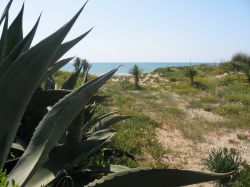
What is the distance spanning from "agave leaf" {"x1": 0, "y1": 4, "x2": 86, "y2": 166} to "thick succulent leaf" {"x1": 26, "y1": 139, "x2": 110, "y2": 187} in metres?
0.34

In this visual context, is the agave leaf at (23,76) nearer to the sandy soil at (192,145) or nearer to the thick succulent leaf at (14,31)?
the thick succulent leaf at (14,31)

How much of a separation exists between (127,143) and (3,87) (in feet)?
19.5

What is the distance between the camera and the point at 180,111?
13.5 metres

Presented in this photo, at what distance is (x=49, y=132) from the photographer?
5.35 ft

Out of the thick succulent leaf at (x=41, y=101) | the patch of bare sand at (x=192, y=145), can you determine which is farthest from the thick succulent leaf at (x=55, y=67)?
the patch of bare sand at (x=192, y=145)

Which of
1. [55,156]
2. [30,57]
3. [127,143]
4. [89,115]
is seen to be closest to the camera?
[30,57]

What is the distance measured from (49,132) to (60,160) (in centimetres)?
34

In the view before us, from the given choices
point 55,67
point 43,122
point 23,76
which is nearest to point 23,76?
point 23,76

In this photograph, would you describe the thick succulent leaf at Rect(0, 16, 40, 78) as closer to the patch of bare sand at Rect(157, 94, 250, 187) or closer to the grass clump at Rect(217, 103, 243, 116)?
the patch of bare sand at Rect(157, 94, 250, 187)

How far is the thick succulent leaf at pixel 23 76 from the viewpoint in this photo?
144 cm

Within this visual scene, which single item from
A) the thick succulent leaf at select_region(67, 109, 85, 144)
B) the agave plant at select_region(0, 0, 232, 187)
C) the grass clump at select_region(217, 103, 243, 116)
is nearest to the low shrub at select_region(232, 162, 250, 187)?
the thick succulent leaf at select_region(67, 109, 85, 144)

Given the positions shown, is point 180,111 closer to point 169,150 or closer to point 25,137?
point 169,150

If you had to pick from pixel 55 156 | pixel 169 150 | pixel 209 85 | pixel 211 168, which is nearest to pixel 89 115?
pixel 55 156

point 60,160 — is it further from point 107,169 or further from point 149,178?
point 107,169
